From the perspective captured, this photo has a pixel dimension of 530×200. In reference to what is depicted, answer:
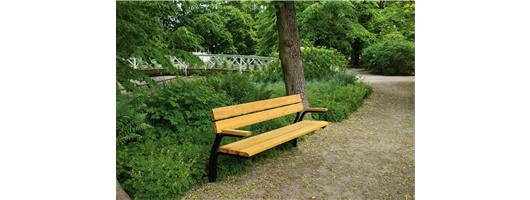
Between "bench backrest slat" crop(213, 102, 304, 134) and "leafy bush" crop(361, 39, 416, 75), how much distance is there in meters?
17.0

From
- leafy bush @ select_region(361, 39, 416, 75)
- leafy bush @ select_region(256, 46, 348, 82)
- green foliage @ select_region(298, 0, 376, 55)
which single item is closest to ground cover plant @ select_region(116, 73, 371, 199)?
leafy bush @ select_region(256, 46, 348, 82)

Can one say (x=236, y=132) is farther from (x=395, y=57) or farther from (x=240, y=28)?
(x=240, y=28)

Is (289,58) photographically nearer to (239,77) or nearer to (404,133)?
(239,77)

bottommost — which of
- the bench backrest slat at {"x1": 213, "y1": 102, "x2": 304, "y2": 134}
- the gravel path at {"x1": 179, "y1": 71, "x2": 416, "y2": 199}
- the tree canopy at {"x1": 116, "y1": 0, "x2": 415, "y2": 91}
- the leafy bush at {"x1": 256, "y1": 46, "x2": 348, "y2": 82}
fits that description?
the gravel path at {"x1": 179, "y1": 71, "x2": 416, "y2": 199}

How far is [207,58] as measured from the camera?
18.2 meters

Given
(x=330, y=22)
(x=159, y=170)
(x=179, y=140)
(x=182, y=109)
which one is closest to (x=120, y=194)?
(x=159, y=170)

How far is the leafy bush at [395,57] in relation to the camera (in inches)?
774

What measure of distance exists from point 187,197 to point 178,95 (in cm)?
186

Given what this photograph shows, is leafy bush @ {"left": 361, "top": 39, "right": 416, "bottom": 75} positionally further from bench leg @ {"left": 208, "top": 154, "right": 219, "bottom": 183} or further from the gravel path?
bench leg @ {"left": 208, "top": 154, "right": 219, "bottom": 183}

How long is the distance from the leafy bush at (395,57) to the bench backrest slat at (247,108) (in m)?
16.9

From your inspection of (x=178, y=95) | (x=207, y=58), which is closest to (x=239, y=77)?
(x=178, y=95)

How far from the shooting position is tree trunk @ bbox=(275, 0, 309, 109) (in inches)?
251

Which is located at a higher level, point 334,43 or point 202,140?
point 334,43

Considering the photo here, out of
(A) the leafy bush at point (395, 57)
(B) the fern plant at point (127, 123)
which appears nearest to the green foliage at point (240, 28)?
(A) the leafy bush at point (395, 57)
